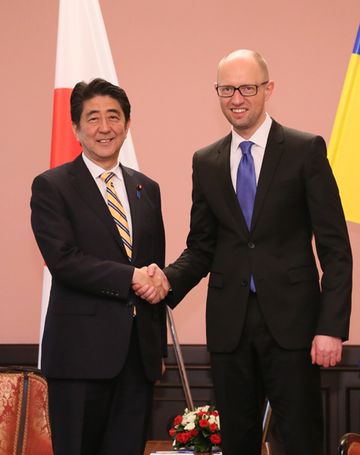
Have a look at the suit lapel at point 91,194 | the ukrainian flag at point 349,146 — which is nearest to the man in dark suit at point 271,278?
the suit lapel at point 91,194

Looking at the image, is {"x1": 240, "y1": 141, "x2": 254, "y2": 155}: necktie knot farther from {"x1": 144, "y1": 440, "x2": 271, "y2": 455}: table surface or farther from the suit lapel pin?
{"x1": 144, "y1": 440, "x2": 271, "y2": 455}: table surface

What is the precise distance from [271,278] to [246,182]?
333 mm

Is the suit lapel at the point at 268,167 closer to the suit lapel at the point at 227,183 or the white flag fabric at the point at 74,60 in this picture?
the suit lapel at the point at 227,183

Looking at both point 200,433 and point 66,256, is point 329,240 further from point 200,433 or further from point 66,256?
point 200,433

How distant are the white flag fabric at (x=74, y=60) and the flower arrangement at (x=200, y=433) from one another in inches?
38.3

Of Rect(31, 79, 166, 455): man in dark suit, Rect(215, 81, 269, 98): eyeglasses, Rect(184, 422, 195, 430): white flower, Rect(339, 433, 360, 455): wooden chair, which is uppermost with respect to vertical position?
Rect(215, 81, 269, 98): eyeglasses

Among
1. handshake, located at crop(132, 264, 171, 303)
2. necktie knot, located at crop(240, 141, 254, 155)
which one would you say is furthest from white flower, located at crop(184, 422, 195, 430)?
necktie knot, located at crop(240, 141, 254, 155)

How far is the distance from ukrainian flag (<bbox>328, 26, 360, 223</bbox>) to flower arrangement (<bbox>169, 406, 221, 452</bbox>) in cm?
112

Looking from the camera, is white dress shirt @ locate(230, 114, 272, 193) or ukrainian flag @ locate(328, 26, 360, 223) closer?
white dress shirt @ locate(230, 114, 272, 193)

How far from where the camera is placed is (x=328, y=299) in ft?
9.07

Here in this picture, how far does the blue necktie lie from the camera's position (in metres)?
2.86

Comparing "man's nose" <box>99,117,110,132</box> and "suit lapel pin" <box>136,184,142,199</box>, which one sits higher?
"man's nose" <box>99,117,110,132</box>

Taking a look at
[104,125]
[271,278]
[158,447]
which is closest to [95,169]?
[104,125]

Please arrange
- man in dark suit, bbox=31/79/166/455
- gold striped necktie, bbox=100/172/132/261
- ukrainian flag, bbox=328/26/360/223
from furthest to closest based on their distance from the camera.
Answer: ukrainian flag, bbox=328/26/360/223 < gold striped necktie, bbox=100/172/132/261 < man in dark suit, bbox=31/79/166/455
